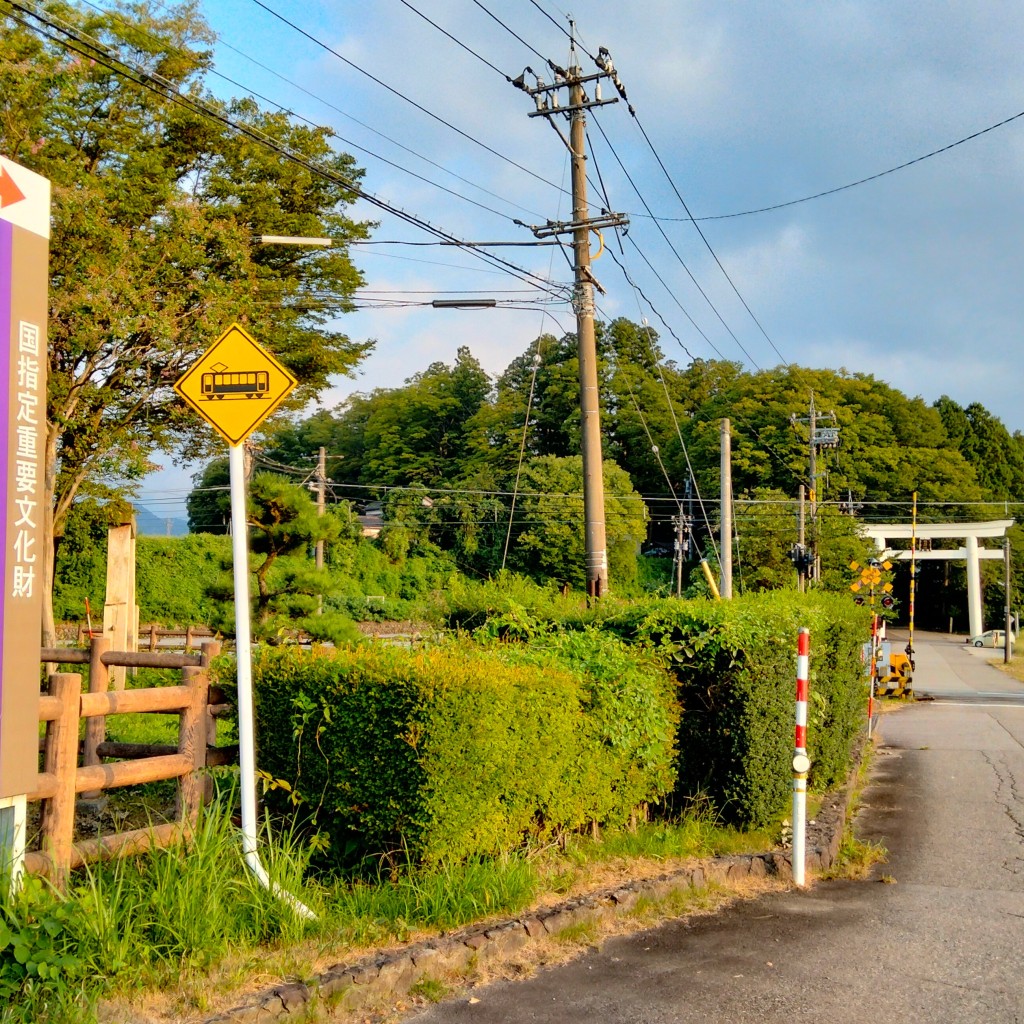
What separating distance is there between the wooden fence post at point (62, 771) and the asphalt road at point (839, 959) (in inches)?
76.8

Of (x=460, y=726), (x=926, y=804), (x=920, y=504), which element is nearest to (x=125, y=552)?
(x=926, y=804)

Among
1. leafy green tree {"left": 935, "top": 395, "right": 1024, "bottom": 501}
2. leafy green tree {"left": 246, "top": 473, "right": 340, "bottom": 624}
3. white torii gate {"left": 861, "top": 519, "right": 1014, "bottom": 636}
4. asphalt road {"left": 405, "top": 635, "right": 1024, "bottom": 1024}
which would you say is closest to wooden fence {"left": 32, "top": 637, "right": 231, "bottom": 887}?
asphalt road {"left": 405, "top": 635, "right": 1024, "bottom": 1024}

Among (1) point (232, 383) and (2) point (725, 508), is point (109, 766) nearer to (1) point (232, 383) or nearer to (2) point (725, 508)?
(1) point (232, 383)

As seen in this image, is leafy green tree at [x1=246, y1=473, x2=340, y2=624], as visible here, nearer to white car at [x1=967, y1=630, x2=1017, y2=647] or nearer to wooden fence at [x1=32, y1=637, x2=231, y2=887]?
wooden fence at [x1=32, y1=637, x2=231, y2=887]

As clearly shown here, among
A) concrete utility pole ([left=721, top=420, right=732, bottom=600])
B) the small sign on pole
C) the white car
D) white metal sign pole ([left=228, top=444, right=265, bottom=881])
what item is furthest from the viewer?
the white car

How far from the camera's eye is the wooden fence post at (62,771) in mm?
5181

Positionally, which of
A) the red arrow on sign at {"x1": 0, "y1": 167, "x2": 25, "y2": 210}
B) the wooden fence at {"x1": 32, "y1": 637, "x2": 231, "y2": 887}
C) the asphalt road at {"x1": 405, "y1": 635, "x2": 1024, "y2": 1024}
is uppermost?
the red arrow on sign at {"x1": 0, "y1": 167, "x2": 25, "y2": 210}

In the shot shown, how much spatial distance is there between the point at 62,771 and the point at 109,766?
0.32 m

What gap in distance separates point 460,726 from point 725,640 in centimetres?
280

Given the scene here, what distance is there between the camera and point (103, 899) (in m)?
4.77

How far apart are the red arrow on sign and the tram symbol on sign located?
53.9 inches

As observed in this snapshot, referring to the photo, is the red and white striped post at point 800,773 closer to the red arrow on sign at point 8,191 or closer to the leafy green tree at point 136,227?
the red arrow on sign at point 8,191

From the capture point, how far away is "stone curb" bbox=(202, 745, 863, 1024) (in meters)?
4.39

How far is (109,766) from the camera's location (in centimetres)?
558
